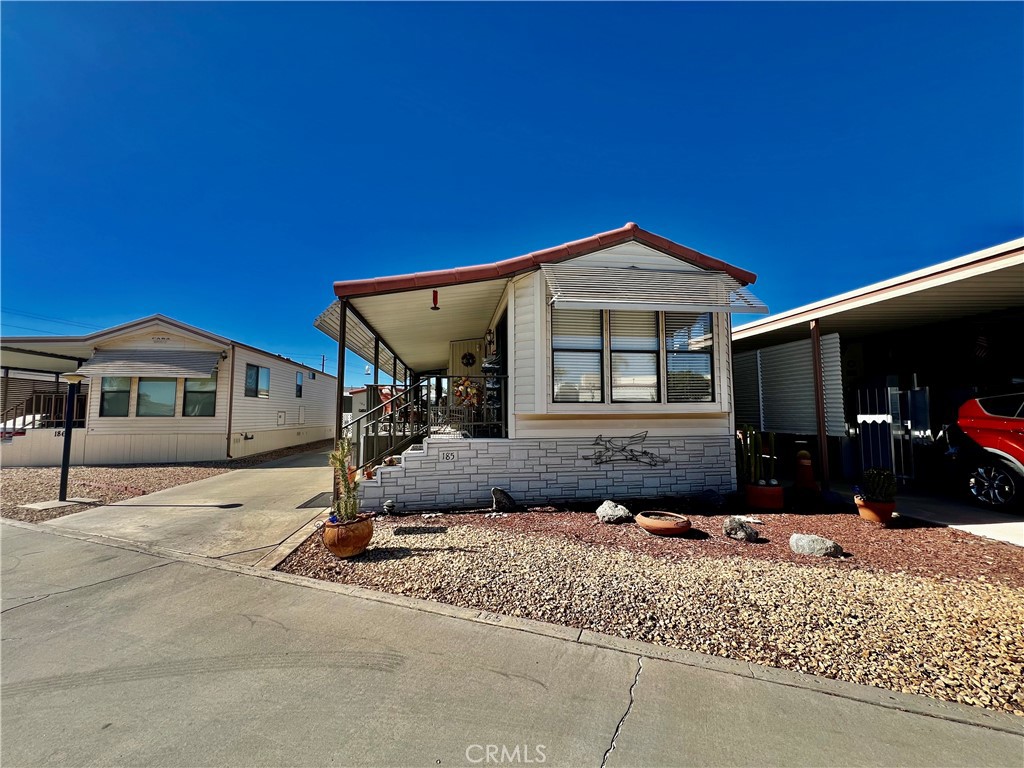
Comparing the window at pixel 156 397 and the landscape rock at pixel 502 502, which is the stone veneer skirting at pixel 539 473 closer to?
the landscape rock at pixel 502 502

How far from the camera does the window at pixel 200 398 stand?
44.0 ft

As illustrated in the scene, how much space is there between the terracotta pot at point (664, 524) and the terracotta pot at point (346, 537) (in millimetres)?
3171

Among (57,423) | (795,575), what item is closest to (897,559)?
(795,575)

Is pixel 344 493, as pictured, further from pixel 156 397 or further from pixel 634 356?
pixel 156 397

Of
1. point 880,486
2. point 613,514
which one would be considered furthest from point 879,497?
point 613,514

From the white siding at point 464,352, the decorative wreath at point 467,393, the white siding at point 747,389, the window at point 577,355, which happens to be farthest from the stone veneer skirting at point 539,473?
the white siding at point 464,352

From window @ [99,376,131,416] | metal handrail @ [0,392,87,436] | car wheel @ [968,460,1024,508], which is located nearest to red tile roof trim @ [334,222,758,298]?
car wheel @ [968,460,1024,508]

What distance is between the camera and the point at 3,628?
3258 mm

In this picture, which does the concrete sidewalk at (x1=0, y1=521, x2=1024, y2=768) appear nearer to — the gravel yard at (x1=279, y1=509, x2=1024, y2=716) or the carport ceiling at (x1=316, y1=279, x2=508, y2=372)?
the gravel yard at (x1=279, y1=509, x2=1024, y2=716)

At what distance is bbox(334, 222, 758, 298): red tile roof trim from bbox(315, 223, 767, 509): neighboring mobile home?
2 cm

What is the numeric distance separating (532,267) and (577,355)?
151 centimetres

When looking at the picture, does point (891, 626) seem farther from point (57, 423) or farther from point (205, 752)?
point (57, 423)

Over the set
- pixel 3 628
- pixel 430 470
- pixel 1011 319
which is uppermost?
pixel 1011 319

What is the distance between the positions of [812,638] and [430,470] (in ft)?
15.9
